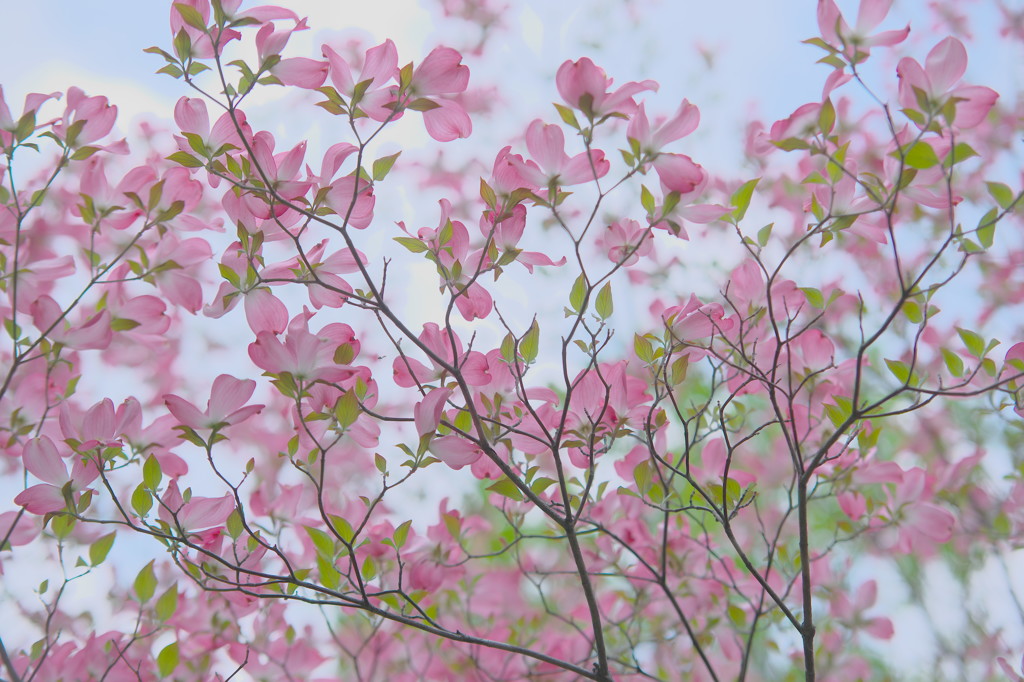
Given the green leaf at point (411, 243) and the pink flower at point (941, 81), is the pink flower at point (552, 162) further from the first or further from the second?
the pink flower at point (941, 81)

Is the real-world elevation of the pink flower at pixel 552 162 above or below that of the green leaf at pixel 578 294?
above

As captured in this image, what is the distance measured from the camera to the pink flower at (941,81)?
24.0 inches

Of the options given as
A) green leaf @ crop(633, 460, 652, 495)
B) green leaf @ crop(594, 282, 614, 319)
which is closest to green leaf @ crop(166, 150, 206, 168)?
green leaf @ crop(594, 282, 614, 319)

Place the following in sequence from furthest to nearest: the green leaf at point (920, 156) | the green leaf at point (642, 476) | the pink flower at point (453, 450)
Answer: the green leaf at point (642, 476) < the pink flower at point (453, 450) < the green leaf at point (920, 156)

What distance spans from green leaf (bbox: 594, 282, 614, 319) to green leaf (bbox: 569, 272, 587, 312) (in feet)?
0.06

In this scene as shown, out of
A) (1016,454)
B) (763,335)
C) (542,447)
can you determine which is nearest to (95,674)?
(542,447)

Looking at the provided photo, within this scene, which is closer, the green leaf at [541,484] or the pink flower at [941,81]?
the pink flower at [941,81]

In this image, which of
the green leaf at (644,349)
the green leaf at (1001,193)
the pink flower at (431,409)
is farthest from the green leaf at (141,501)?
the green leaf at (1001,193)

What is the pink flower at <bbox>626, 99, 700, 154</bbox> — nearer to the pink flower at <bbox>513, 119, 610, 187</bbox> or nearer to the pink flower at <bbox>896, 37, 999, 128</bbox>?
the pink flower at <bbox>513, 119, 610, 187</bbox>

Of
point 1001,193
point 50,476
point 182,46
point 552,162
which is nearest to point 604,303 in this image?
point 552,162

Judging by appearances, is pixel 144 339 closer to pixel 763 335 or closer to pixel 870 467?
pixel 763 335

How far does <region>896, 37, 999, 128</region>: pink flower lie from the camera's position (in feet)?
2.00

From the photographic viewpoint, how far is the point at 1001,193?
648 millimetres

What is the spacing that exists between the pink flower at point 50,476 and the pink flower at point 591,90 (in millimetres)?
560
